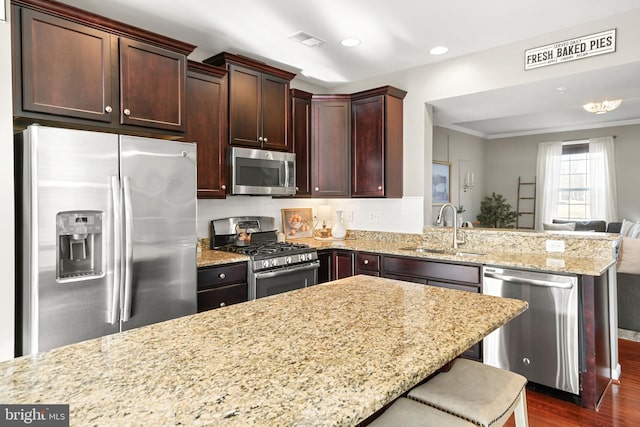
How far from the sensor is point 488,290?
298 centimetres

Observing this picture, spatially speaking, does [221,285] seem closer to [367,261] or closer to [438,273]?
[367,261]

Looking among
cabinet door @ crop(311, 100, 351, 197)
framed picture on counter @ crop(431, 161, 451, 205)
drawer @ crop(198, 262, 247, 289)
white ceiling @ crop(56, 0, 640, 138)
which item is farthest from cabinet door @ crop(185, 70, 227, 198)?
framed picture on counter @ crop(431, 161, 451, 205)

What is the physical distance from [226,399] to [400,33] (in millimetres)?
3065

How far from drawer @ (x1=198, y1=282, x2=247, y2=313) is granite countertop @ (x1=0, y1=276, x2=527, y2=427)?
4.55ft

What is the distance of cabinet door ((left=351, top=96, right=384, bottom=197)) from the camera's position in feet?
13.1

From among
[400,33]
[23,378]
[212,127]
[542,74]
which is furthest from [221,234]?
[542,74]

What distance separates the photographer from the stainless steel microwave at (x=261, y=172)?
3.40 metres

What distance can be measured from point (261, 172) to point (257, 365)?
2703mm

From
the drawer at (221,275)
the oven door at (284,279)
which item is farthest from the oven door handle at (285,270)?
the drawer at (221,275)

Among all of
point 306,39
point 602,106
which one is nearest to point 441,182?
point 602,106

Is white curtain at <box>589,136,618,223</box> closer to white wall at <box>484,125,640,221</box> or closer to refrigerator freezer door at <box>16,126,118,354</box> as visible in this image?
white wall at <box>484,125,640,221</box>

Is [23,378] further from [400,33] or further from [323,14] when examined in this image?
[400,33]

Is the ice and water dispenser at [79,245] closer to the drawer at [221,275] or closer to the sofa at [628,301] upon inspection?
the drawer at [221,275]

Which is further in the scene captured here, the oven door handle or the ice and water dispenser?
the oven door handle
